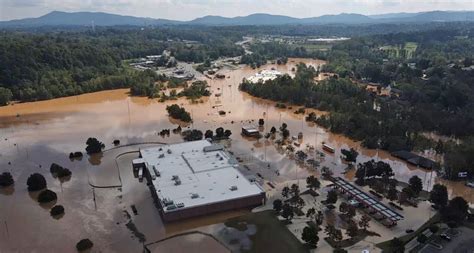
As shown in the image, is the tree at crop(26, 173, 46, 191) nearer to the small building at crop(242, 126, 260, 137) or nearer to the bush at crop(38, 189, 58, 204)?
the bush at crop(38, 189, 58, 204)

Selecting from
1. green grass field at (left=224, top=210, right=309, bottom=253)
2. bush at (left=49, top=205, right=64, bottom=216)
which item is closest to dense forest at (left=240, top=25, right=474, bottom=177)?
green grass field at (left=224, top=210, right=309, bottom=253)

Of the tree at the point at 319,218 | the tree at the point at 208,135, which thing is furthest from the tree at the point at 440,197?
the tree at the point at 208,135

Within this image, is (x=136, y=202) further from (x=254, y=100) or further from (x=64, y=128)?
(x=254, y=100)

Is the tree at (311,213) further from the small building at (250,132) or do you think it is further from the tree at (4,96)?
the tree at (4,96)

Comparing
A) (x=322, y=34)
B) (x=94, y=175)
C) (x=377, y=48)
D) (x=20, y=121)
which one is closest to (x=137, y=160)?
(x=94, y=175)

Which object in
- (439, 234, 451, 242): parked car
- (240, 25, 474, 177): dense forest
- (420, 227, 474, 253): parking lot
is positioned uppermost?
(240, 25, 474, 177): dense forest

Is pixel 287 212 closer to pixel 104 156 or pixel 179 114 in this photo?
pixel 104 156
